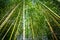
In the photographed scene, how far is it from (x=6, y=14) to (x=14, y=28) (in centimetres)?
23

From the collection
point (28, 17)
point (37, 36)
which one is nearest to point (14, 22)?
point (28, 17)

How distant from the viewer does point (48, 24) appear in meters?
2.08

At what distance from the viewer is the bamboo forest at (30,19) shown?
2.01 meters

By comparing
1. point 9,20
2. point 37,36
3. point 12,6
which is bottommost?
point 37,36

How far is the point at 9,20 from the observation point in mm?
2080

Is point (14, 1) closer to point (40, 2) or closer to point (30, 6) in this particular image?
point (30, 6)

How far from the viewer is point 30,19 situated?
214 cm

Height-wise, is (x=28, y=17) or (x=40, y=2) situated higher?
(x=40, y=2)

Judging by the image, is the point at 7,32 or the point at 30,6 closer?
the point at 7,32

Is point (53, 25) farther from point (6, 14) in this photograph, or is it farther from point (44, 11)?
point (6, 14)

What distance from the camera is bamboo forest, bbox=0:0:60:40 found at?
201 centimetres

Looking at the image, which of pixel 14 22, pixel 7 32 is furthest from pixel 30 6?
pixel 7 32

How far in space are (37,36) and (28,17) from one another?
0.31 m

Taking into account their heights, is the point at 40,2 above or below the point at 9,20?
above
